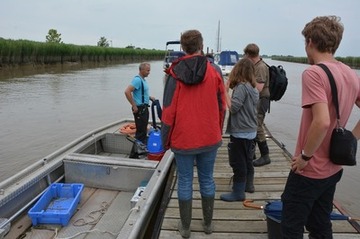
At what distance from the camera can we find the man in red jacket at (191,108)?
2.21m

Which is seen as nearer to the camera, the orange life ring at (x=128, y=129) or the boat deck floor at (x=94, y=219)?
the boat deck floor at (x=94, y=219)

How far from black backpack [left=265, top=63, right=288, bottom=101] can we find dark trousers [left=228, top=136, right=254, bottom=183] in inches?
41.6

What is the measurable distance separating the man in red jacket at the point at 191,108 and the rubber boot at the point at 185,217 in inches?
4.1

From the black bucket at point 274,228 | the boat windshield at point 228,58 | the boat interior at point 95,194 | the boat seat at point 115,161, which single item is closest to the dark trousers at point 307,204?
the black bucket at point 274,228

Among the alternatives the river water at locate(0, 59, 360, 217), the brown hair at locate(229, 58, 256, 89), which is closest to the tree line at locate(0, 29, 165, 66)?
the river water at locate(0, 59, 360, 217)

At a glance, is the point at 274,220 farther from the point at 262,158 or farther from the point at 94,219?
the point at 262,158

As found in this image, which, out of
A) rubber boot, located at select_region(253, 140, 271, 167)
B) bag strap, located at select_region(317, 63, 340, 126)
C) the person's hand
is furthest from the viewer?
rubber boot, located at select_region(253, 140, 271, 167)

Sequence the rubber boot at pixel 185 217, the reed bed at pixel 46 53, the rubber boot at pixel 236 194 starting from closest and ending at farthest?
the rubber boot at pixel 185 217, the rubber boot at pixel 236 194, the reed bed at pixel 46 53

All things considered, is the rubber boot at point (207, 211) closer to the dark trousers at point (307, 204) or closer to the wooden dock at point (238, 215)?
the wooden dock at point (238, 215)

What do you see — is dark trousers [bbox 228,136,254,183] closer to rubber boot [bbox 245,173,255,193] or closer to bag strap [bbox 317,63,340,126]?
rubber boot [bbox 245,173,255,193]

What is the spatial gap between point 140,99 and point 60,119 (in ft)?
19.9

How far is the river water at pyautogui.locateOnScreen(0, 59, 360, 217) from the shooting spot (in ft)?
20.6

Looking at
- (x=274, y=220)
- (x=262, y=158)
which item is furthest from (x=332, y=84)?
(x=262, y=158)

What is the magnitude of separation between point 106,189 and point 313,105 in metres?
2.86
